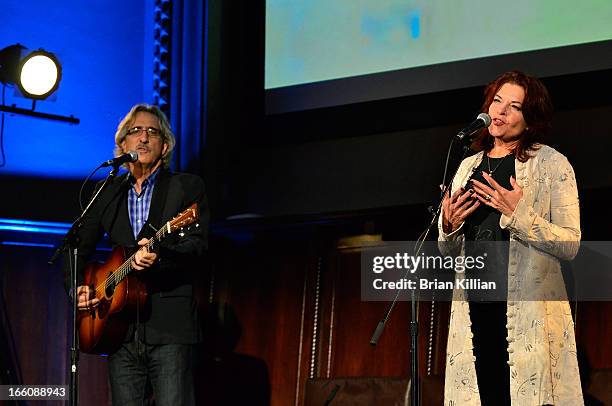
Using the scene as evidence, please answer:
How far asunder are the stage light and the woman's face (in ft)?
8.51

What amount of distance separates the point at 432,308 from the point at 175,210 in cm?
128

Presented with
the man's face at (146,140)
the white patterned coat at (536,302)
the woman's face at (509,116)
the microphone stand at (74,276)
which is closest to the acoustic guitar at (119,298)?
the microphone stand at (74,276)

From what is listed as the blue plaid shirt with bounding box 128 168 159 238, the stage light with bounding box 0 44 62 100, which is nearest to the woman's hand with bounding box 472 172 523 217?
the blue plaid shirt with bounding box 128 168 159 238

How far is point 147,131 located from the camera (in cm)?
425

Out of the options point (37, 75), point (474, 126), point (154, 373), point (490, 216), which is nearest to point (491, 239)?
point (490, 216)

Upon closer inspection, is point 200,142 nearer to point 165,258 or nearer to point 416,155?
point 416,155

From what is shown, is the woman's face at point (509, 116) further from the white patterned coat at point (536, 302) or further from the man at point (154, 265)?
the man at point (154, 265)

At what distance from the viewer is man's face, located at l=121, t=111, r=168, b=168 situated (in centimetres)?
421

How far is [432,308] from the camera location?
4516mm

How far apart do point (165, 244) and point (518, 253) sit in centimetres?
141

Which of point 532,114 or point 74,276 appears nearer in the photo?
point 532,114

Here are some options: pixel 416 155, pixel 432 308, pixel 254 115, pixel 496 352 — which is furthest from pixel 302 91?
pixel 496 352

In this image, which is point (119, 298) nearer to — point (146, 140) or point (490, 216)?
point (146, 140)

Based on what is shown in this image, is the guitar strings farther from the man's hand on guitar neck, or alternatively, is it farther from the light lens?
the light lens
